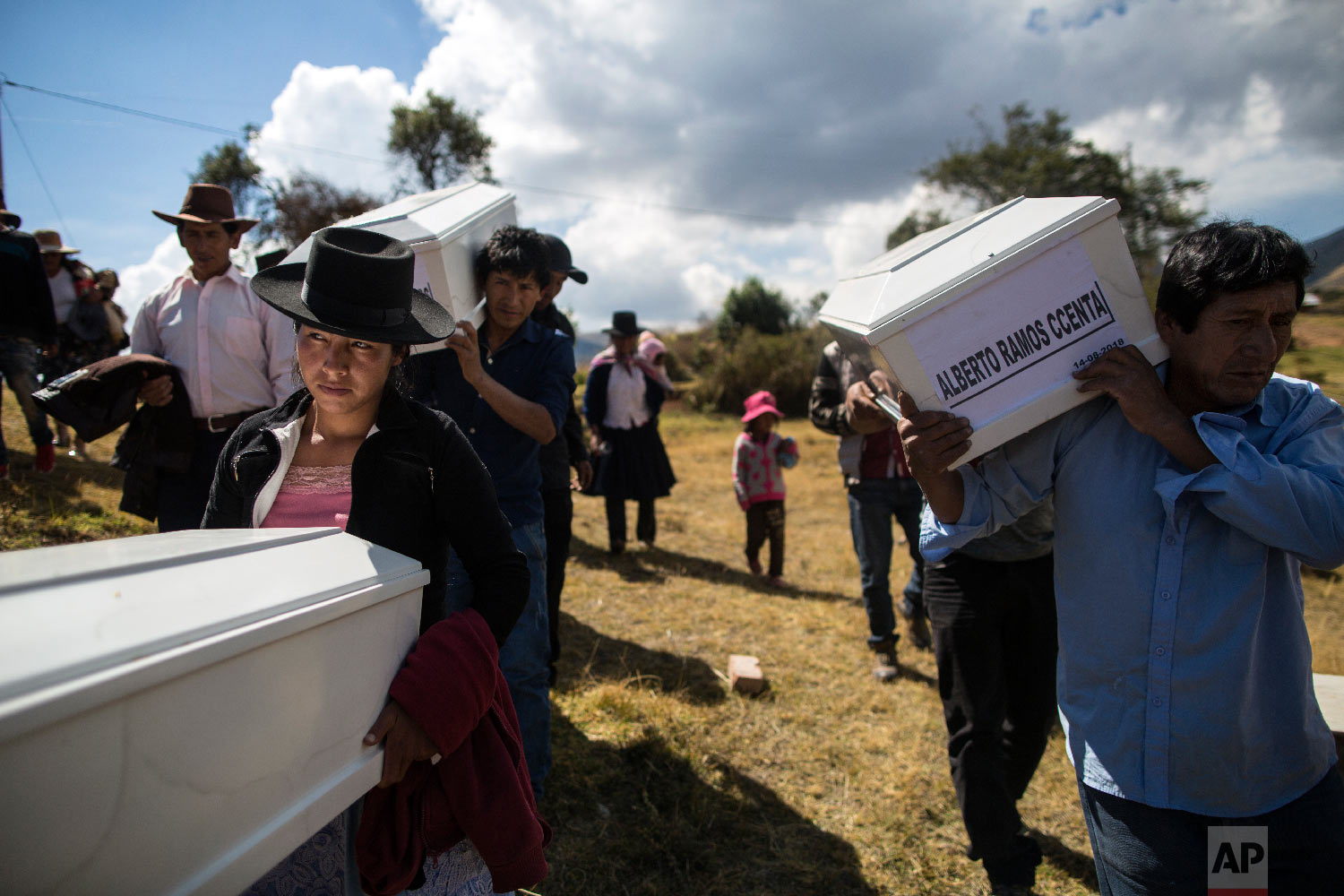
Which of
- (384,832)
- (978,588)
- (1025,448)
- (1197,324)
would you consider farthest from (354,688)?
(978,588)

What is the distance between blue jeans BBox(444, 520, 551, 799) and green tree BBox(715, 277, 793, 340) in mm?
32910

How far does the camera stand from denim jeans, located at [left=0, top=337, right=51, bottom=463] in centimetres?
492

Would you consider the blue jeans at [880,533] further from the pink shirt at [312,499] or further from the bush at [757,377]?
the bush at [757,377]

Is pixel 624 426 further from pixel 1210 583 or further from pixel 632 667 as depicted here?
pixel 1210 583

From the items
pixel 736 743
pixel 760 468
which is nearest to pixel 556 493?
pixel 736 743

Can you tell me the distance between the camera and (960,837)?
2.79 meters

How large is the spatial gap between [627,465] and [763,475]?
1.18m

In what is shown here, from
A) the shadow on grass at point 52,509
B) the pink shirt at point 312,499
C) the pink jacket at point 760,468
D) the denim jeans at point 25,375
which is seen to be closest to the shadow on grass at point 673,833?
the pink shirt at point 312,499

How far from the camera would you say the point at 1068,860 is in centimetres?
268

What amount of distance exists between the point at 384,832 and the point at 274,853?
0.36 meters

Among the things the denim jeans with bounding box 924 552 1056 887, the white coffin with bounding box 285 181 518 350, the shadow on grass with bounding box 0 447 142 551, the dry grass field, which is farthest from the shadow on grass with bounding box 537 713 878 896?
the shadow on grass with bounding box 0 447 142 551

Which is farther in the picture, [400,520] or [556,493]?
[556,493]

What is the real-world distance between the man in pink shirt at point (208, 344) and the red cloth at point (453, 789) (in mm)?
2118

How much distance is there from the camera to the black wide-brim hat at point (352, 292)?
152 centimetres
